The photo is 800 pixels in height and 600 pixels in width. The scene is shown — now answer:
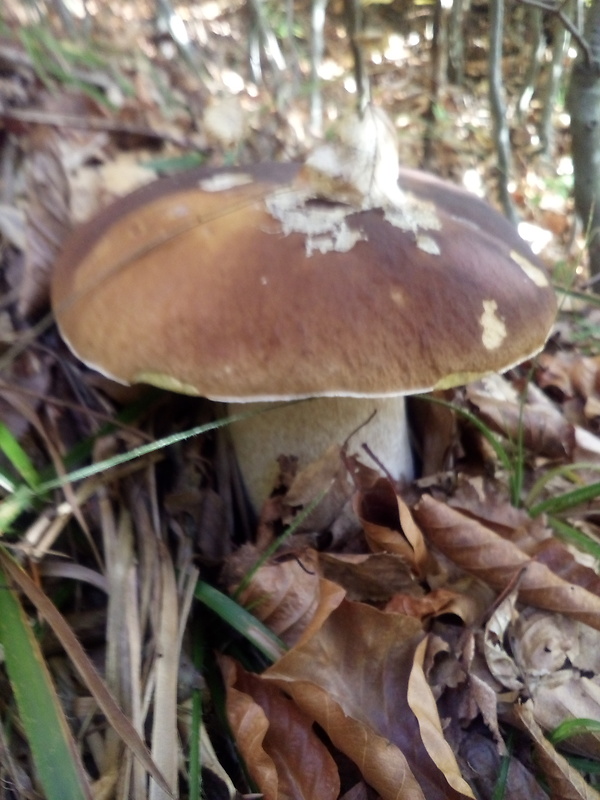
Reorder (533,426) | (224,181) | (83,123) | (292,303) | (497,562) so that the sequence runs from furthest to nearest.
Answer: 1. (83,123)
2. (533,426)
3. (224,181)
4. (497,562)
5. (292,303)

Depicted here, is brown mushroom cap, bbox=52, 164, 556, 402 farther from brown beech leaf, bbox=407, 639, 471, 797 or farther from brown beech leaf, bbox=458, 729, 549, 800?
brown beech leaf, bbox=458, 729, 549, 800

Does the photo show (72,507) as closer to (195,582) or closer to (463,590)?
(195,582)

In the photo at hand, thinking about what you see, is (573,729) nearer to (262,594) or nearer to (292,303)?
(262,594)

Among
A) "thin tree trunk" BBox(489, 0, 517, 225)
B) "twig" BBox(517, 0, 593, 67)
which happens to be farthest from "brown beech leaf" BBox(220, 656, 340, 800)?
"thin tree trunk" BBox(489, 0, 517, 225)

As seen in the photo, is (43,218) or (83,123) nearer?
(43,218)

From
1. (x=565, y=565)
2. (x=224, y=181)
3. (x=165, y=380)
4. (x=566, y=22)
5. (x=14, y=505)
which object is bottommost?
(x=565, y=565)

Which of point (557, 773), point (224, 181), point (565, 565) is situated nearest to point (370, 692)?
point (557, 773)
